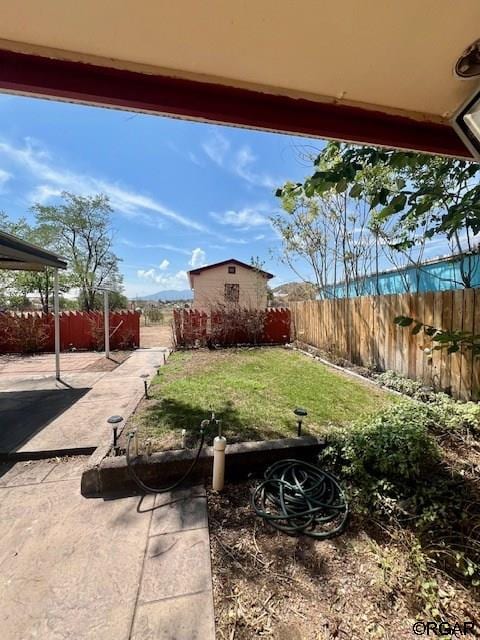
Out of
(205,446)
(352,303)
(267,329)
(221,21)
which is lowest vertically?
(205,446)

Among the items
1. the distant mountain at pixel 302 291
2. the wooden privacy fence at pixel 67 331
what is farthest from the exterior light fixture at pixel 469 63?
the wooden privacy fence at pixel 67 331

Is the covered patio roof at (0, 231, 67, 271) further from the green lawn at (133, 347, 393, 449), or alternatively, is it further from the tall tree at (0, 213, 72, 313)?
the tall tree at (0, 213, 72, 313)

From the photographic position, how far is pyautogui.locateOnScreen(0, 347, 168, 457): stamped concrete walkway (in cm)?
291

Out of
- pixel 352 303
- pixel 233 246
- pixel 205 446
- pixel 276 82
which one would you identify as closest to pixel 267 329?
pixel 352 303

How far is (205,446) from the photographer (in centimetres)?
252

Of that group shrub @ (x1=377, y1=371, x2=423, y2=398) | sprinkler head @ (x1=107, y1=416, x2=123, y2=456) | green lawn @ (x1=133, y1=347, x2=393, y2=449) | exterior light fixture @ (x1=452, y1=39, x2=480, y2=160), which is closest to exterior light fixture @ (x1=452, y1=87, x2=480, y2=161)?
exterior light fixture @ (x1=452, y1=39, x2=480, y2=160)

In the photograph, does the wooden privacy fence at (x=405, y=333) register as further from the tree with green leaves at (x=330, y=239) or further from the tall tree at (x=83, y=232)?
the tall tree at (x=83, y=232)

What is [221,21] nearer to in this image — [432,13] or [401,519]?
[432,13]

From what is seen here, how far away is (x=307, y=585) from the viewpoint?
4.70 feet

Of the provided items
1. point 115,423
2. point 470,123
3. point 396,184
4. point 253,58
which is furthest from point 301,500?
point 396,184

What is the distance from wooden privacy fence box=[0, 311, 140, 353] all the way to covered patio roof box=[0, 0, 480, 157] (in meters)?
8.32

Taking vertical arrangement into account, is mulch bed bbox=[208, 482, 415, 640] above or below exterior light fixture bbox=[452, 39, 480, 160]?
below

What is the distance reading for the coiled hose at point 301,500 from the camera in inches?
71.4

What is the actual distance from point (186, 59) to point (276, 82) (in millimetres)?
403
